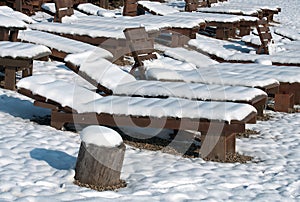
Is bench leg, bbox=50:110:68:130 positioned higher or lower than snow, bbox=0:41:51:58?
lower

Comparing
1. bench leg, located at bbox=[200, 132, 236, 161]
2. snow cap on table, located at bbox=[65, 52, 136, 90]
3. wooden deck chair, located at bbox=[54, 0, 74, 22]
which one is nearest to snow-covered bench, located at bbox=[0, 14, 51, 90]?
snow cap on table, located at bbox=[65, 52, 136, 90]

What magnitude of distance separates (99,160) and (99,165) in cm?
6

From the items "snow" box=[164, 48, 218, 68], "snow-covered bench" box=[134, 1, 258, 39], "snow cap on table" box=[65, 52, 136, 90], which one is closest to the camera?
"snow cap on table" box=[65, 52, 136, 90]

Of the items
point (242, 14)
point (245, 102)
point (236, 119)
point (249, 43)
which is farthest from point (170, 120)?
point (242, 14)

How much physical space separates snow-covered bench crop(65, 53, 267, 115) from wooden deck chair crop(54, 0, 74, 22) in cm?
597

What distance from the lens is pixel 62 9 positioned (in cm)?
1559

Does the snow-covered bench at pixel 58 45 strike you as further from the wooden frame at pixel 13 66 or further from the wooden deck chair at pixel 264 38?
the wooden deck chair at pixel 264 38

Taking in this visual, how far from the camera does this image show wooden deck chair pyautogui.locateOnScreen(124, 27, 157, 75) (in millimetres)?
10891

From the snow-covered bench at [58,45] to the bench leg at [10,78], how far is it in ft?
5.08

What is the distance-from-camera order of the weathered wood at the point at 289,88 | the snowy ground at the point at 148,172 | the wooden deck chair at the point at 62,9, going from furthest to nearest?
1. the wooden deck chair at the point at 62,9
2. the weathered wood at the point at 289,88
3. the snowy ground at the point at 148,172

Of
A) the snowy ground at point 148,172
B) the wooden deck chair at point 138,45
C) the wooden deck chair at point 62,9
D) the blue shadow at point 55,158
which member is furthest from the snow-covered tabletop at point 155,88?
the wooden deck chair at point 62,9

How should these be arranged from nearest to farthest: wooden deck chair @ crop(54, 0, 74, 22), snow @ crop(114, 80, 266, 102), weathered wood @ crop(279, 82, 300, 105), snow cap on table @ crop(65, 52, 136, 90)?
snow @ crop(114, 80, 266, 102)
snow cap on table @ crop(65, 52, 136, 90)
weathered wood @ crop(279, 82, 300, 105)
wooden deck chair @ crop(54, 0, 74, 22)

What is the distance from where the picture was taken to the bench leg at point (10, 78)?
9.92m

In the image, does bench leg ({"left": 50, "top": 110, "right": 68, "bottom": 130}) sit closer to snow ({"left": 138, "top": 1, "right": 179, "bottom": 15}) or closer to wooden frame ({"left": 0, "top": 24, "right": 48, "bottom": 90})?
wooden frame ({"left": 0, "top": 24, "right": 48, "bottom": 90})
